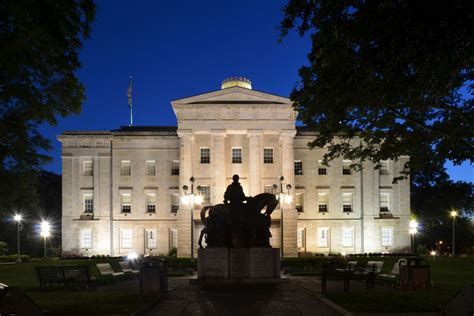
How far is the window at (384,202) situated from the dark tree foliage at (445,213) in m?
12.4

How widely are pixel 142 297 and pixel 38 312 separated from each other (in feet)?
15.2

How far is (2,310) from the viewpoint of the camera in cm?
1114

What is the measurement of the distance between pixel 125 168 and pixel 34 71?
139 feet

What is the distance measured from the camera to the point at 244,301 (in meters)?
15.2

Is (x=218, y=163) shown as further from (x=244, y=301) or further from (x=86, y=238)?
(x=244, y=301)

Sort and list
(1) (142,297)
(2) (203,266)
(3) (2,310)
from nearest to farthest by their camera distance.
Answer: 1. (3) (2,310)
2. (1) (142,297)
3. (2) (203,266)

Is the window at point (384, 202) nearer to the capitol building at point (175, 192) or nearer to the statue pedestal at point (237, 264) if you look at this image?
the capitol building at point (175, 192)

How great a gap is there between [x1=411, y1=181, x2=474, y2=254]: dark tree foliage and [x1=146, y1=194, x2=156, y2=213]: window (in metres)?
35.2

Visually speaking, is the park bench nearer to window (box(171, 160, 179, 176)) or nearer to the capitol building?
the capitol building

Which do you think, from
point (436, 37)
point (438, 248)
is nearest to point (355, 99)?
point (436, 37)

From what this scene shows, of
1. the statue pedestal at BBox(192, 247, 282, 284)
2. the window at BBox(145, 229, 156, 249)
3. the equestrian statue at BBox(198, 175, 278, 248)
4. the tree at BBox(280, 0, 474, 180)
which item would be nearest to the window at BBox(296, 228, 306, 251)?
the window at BBox(145, 229, 156, 249)

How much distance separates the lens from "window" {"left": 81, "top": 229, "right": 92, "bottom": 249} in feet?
189

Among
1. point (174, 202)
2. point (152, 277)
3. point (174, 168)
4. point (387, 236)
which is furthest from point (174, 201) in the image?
point (152, 277)

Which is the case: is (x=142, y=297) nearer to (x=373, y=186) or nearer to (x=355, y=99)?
(x=355, y=99)
